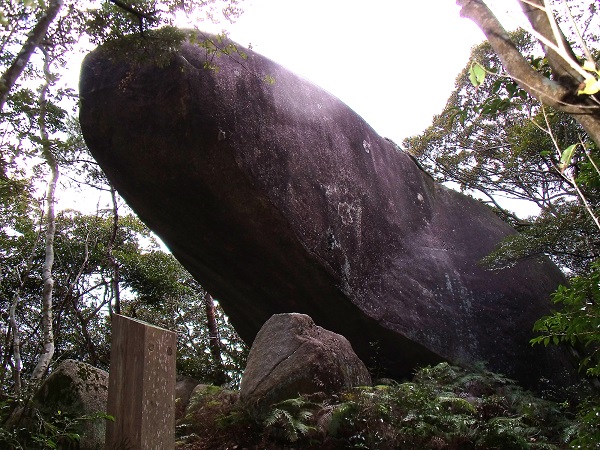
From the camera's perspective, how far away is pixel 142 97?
7.01m

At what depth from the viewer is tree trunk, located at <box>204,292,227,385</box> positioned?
1034 centimetres

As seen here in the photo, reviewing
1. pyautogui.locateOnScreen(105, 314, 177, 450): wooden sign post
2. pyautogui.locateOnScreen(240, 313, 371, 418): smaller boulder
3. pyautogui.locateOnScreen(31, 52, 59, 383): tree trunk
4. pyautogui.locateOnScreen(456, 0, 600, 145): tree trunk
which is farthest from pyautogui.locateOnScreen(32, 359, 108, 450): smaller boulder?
pyautogui.locateOnScreen(456, 0, 600, 145): tree trunk

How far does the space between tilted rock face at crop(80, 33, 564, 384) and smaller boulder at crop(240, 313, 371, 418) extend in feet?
4.72

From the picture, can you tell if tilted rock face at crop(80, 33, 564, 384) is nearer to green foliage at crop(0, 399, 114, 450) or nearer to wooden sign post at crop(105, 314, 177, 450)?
green foliage at crop(0, 399, 114, 450)

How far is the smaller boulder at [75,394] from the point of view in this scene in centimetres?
510

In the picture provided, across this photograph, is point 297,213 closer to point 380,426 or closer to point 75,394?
point 380,426

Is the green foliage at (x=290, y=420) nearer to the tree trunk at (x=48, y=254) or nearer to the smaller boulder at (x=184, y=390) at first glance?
the tree trunk at (x=48, y=254)

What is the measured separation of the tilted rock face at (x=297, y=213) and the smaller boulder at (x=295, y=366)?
1.44 metres

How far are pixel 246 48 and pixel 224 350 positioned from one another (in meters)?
6.74

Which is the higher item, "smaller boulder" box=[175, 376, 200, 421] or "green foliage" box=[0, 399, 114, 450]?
"smaller boulder" box=[175, 376, 200, 421]

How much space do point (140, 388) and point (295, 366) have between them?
10.6ft

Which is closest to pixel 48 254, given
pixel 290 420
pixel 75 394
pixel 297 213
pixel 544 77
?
pixel 75 394

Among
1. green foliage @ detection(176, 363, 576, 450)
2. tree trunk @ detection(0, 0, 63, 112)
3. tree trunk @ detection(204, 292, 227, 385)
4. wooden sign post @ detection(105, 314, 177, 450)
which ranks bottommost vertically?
green foliage @ detection(176, 363, 576, 450)

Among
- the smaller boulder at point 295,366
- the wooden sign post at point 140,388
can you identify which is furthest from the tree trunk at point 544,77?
the smaller boulder at point 295,366
